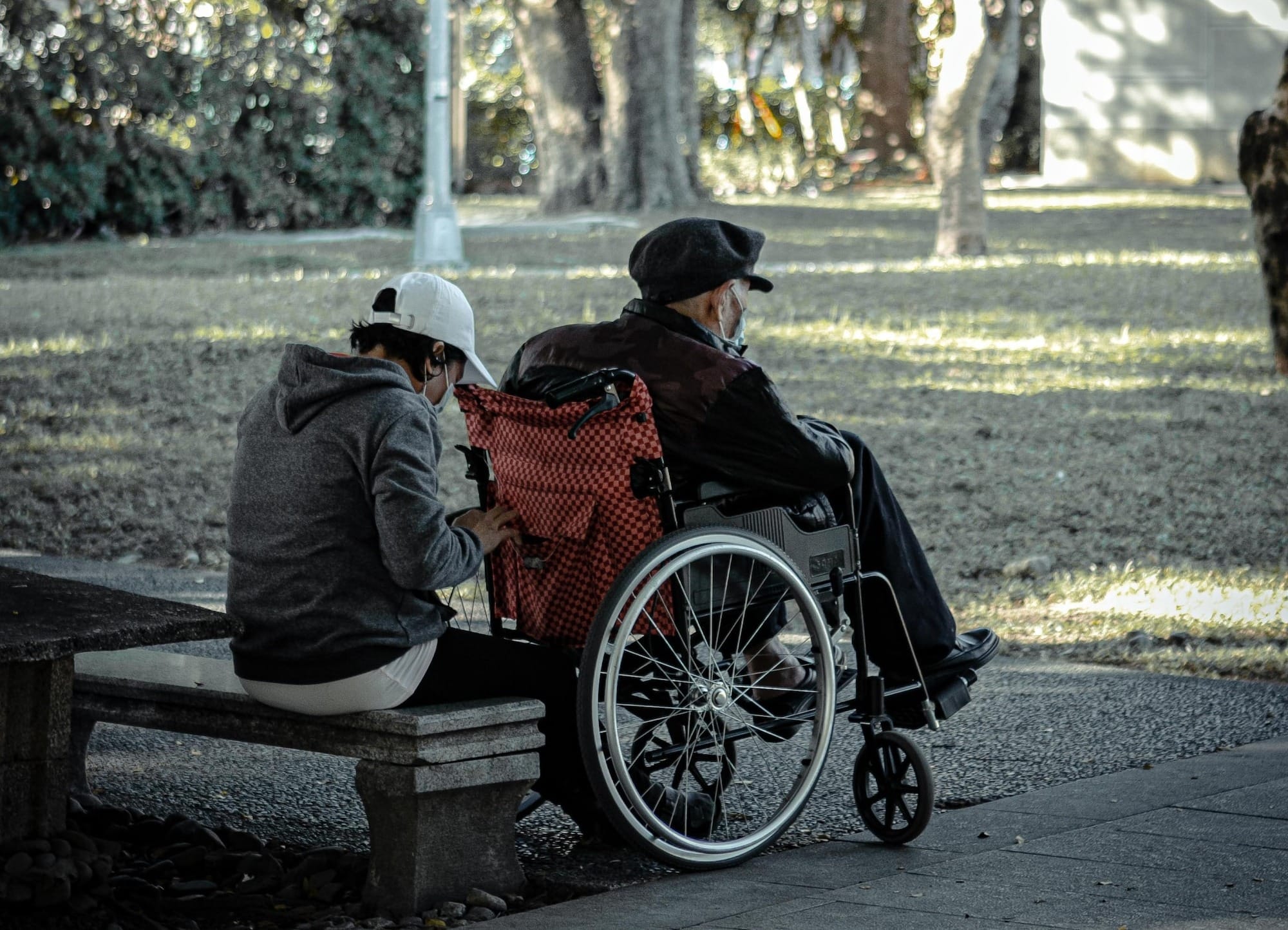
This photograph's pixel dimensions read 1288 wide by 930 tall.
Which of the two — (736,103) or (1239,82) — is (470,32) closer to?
(736,103)

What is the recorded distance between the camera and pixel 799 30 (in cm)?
4619

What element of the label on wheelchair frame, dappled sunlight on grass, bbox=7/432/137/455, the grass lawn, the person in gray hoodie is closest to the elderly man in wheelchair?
the label on wheelchair frame

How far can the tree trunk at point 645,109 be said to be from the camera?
78.8ft

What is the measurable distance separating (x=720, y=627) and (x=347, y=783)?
4.36 ft

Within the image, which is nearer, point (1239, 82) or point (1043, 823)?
point (1043, 823)

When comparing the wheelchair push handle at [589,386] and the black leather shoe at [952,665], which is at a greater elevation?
the wheelchair push handle at [589,386]

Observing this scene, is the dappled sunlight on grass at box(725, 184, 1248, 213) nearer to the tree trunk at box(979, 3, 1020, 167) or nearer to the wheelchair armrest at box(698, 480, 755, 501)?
the tree trunk at box(979, 3, 1020, 167)

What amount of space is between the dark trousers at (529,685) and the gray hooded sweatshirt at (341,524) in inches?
4.9

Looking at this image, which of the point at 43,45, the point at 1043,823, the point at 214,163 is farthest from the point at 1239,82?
the point at 1043,823

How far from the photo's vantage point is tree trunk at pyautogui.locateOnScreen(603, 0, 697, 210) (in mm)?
24016

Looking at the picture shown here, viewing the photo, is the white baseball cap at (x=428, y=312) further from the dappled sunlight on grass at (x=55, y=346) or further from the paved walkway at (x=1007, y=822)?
the dappled sunlight on grass at (x=55, y=346)

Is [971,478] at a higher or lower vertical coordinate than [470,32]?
lower

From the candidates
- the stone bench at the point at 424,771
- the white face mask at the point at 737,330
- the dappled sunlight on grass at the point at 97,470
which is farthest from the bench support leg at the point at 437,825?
the dappled sunlight on grass at the point at 97,470

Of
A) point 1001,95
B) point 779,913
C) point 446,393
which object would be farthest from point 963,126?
point 1001,95
